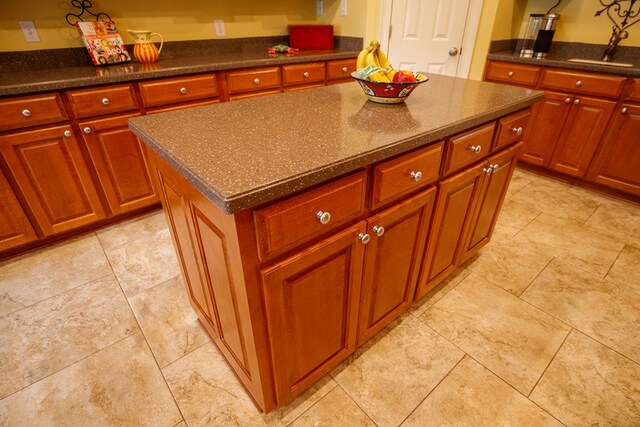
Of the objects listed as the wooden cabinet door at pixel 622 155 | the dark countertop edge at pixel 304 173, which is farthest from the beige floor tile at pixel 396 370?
the wooden cabinet door at pixel 622 155

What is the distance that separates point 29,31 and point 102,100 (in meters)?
0.82

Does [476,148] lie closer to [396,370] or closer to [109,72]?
[396,370]

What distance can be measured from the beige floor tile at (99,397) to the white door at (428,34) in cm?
314

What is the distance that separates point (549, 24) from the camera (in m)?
2.67

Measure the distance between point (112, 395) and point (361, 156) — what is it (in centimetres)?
132

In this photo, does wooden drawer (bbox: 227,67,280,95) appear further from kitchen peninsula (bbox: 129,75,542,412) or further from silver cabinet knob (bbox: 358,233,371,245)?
silver cabinet knob (bbox: 358,233,371,245)

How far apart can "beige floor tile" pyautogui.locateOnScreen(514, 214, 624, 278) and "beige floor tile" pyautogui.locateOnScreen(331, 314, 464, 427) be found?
1109 mm

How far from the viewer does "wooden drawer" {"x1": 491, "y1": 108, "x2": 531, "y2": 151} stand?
1.36 m

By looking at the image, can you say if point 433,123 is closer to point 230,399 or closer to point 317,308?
point 317,308

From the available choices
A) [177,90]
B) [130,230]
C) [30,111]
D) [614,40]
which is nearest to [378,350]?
[130,230]

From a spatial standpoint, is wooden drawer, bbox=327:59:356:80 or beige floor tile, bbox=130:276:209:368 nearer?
beige floor tile, bbox=130:276:209:368

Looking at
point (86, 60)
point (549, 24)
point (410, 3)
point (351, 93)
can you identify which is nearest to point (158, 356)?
point (351, 93)

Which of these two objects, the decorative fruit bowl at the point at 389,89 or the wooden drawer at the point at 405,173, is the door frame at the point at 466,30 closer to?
the decorative fruit bowl at the point at 389,89

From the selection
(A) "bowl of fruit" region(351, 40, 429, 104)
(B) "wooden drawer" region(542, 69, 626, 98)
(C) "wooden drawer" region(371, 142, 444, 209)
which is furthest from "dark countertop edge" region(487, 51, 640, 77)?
(C) "wooden drawer" region(371, 142, 444, 209)
